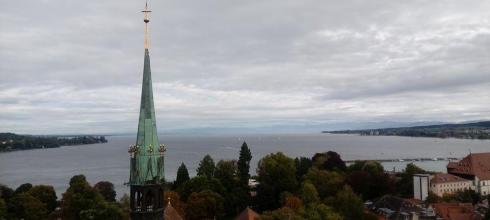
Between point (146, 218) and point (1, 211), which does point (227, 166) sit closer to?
point (1, 211)

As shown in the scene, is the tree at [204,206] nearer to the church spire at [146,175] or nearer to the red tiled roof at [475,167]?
the church spire at [146,175]

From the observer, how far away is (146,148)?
18562 millimetres

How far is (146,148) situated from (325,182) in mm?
45384

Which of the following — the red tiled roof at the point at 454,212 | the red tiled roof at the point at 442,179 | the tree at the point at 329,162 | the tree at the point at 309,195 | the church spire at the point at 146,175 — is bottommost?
the red tiled roof at the point at 454,212

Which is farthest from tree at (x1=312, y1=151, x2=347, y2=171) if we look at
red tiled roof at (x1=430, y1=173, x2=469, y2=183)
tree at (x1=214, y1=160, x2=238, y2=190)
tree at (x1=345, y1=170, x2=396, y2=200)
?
red tiled roof at (x1=430, y1=173, x2=469, y2=183)

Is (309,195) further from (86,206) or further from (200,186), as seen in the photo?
(86,206)

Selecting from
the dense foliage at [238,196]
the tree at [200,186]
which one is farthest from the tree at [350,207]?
the tree at [200,186]

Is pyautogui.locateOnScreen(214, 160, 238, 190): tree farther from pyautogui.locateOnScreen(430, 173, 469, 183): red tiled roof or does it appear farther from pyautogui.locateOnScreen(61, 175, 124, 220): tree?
pyautogui.locateOnScreen(430, 173, 469, 183): red tiled roof

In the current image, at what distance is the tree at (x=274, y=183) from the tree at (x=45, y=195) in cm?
2627

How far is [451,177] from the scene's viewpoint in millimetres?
78688

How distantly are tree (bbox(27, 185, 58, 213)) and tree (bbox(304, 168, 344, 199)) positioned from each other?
32479 mm

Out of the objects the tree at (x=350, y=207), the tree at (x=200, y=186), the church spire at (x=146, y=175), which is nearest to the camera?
the church spire at (x=146, y=175)

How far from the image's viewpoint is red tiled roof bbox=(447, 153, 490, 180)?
282 feet

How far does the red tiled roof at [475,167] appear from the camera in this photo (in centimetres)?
8604
